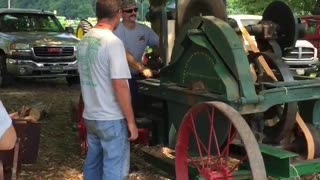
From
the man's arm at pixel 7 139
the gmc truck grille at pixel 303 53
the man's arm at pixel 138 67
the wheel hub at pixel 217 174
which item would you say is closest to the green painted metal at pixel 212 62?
the wheel hub at pixel 217 174

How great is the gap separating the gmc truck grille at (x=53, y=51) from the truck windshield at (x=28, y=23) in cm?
106

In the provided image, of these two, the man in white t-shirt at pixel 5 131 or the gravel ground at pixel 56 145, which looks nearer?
the man in white t-shirt at pixel 5 131

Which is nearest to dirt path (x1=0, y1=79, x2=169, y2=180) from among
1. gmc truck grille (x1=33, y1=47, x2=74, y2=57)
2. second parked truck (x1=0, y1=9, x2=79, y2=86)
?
second parked truck (x1=0, y1=9, x2=79, y2=86)

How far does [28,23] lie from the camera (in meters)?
13.8

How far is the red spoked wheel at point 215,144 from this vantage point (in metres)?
3.64

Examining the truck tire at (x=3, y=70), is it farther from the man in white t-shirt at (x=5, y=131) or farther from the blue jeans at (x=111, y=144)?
the man in white t-shirt at (x=5, y=131)

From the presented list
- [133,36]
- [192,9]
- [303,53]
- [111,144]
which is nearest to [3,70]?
[133,36]

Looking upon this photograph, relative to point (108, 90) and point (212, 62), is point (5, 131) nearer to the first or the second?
point (108, 90)

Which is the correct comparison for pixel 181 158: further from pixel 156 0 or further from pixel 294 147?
pixel 156 0

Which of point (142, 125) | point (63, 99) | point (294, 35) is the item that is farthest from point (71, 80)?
point (294, 35)

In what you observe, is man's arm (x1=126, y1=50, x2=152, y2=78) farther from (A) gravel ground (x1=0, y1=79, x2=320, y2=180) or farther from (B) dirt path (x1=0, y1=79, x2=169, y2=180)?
(B) dirt path (x1=0, y1=79, x2=169, y2=180)

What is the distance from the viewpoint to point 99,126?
13.3ft

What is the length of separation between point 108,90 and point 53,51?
941 cm

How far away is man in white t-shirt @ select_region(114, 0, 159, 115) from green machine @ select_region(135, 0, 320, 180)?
731 millimetres
